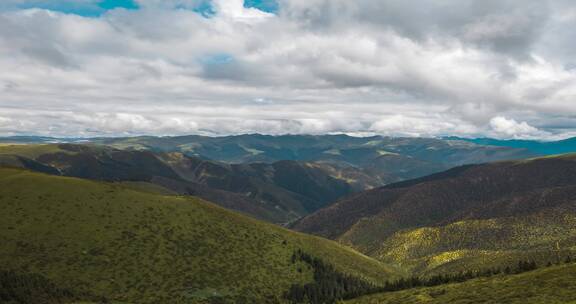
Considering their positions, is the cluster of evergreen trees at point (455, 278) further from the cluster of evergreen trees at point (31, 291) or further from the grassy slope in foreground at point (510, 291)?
the cluster of evergreen trees at point (31, 291)

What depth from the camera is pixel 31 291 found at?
134 meters

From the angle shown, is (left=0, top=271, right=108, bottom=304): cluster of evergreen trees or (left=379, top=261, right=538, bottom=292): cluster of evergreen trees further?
(left=379, top=261, right=538, bottom=292): cluster of evergreen trees

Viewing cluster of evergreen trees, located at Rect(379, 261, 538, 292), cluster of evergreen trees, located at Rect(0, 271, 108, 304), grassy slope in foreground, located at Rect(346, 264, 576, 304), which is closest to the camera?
grassy slope in foreground, located at Rect(346, 264, 576, 304)

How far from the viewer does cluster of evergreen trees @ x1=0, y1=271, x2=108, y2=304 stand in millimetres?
124963

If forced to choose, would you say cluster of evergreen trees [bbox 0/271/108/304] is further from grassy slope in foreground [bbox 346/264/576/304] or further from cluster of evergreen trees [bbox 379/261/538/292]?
cluster of evergreen trees [bbox 379/261/538/292]

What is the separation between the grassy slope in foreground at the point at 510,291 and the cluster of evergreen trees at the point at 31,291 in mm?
98641

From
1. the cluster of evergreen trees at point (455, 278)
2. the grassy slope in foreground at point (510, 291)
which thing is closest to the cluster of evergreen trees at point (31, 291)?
the grassy slope in foreground at point (510, 291)

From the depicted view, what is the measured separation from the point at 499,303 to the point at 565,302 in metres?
13.2

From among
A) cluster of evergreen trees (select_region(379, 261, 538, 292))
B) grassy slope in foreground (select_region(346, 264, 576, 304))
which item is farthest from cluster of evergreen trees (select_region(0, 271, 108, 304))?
cluster of evergreen trees (select_region(379, 261, 538, 292))

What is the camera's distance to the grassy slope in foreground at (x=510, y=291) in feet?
281

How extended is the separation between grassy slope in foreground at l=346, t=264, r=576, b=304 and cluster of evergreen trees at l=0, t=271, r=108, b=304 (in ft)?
324

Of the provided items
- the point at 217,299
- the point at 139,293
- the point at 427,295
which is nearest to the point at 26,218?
the point at 139,293

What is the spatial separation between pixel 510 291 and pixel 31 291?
137 meters

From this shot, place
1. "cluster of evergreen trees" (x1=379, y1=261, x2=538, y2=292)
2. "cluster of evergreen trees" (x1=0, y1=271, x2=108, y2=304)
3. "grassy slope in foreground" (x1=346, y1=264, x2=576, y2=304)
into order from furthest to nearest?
"cluster of evergreen trees" (x1=379, y1=261, x2=538, y2=292) < "cluster of evergreen trees" (x1=0, y1=271, x2=108, y2=304) < "grassy slope in foreground" (x1=346, y1=264, x2=576, y2=304)
